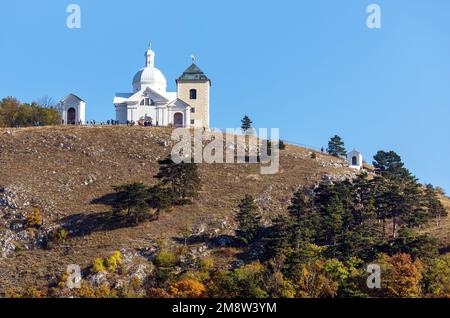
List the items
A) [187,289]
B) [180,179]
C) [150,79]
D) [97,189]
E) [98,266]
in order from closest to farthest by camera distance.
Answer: [187,289] → [98,266] → [180,179] → [97,189] → [150,79]

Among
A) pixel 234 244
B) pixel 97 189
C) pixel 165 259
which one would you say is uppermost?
pixel 97 189

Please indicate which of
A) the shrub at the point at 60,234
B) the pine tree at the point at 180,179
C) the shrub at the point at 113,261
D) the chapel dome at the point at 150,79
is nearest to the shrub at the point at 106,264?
the shrub at the point at 113,261

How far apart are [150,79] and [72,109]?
10525 millimetres

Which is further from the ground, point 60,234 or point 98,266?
point 60,234

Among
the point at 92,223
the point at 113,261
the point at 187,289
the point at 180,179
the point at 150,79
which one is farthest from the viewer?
the point at 150,79

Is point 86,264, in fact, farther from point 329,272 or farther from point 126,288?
point 329,272

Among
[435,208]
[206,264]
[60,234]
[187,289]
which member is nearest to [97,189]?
[60,234]

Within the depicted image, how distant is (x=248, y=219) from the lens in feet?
278

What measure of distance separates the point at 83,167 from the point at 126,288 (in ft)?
92.8

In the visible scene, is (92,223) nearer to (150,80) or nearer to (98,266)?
(98,266)

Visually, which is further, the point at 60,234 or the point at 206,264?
the point at 60,234

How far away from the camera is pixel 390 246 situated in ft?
249

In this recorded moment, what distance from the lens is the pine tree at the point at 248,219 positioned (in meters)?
83.4
